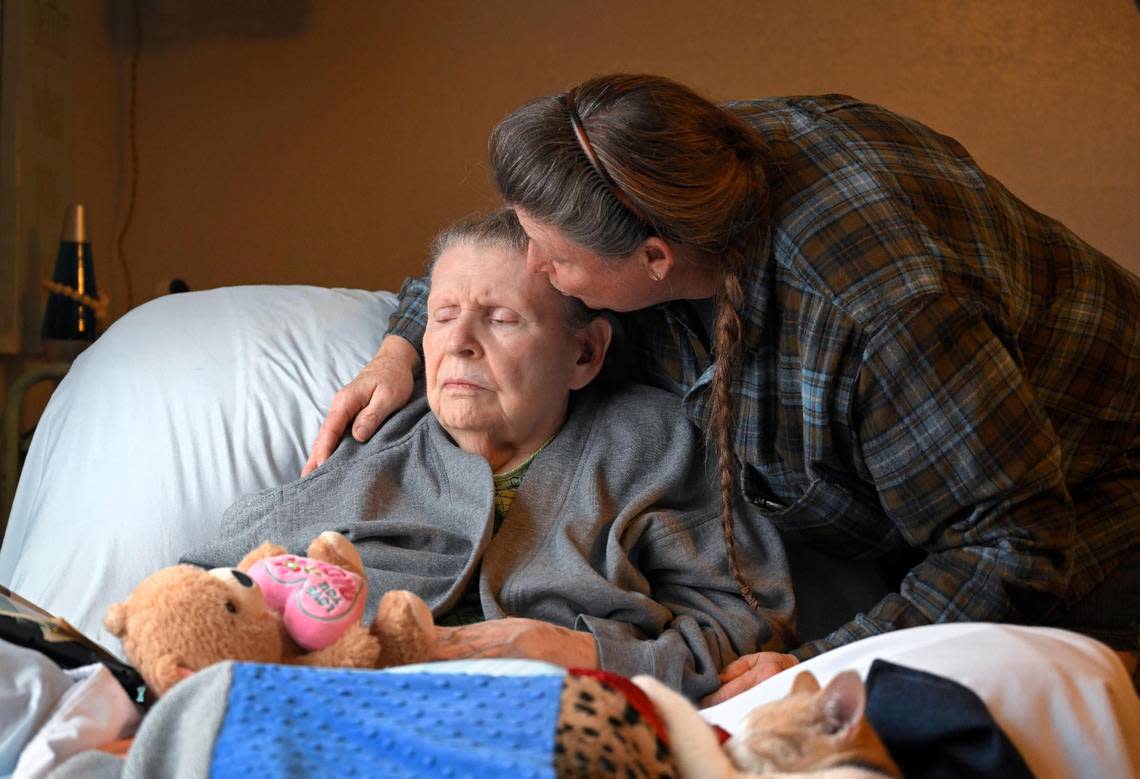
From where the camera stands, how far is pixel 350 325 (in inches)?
81.8

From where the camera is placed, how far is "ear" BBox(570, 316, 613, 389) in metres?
1.71

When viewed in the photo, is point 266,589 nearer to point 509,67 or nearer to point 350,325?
point 350,325

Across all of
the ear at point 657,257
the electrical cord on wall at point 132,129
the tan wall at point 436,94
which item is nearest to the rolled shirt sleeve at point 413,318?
the ear at point 657,257

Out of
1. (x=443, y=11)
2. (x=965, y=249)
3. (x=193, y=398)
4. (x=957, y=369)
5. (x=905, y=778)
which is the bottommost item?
(x=193, y=398)

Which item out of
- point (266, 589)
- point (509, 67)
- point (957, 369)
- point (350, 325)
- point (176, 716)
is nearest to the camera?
point (176, 716)

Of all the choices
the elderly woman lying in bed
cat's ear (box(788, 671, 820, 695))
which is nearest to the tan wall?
the elderly woman lying in bed

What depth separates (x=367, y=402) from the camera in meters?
1.76

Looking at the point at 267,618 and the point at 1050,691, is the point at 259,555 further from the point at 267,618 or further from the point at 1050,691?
the point at 1050,691

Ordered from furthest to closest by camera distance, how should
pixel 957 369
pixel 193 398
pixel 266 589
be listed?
pixel 193 398, pixel 957 369, pixel 266 589

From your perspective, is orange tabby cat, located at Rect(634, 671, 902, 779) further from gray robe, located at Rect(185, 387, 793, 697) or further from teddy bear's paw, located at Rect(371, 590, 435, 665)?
gray robe, located at Rect(185, 387, 793, 697)

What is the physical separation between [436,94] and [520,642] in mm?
2133

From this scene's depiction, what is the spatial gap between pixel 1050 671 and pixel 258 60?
2816 mm

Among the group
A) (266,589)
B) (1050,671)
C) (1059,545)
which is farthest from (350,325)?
(1050,671)

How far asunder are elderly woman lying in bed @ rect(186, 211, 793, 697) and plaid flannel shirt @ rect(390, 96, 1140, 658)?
11 cm
